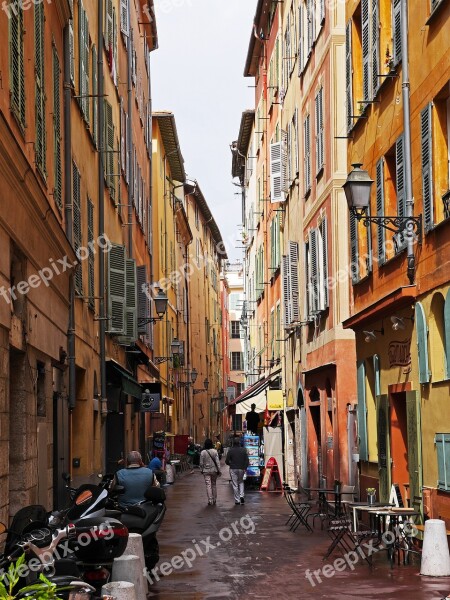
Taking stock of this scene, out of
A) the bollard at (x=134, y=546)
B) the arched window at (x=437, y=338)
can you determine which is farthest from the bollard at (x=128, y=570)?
the arched window at (x=437, y=338)

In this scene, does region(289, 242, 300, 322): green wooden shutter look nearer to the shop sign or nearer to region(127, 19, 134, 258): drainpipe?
region(127, 19, 134, 258): drainpipe

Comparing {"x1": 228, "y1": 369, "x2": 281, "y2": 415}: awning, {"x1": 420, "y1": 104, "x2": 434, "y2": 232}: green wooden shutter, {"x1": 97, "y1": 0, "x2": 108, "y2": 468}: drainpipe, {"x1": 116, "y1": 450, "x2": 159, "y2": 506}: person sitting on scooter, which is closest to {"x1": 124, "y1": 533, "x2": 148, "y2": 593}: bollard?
{"x1": 116, "y1": 450, "x2": 159, "y2": 506}: person sitting on scooter

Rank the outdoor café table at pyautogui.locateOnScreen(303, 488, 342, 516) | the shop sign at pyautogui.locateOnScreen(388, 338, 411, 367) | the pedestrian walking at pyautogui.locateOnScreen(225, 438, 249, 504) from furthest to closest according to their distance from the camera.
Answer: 1. the pedestrian walking at pyautogui.locateOnScreen(225, 438, 249, 504)
2. the outdoor café table at pyautogui.locateOnScreen(303, 488, 342, 516)
3. the shop sign at pyautogui.locateOnScreen(388, 338, 411, 367)

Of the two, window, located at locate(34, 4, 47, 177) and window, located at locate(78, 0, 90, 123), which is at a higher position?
window, located at locate(78, 0, 90, 123)

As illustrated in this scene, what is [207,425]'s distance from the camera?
84.6 m

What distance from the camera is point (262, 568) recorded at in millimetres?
15258

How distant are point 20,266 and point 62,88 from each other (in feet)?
19.2

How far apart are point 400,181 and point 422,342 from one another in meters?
2.58

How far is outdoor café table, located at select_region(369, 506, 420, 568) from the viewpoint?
14945 millimetres

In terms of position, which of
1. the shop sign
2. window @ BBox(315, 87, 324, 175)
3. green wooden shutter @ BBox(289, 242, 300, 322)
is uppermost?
window @ BBox(315, 87, 324, 175)

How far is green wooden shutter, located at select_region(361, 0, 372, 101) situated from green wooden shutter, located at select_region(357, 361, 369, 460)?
5018 millimetres

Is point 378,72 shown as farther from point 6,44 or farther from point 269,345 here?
point 269,345

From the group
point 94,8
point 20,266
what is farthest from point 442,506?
point 94,8

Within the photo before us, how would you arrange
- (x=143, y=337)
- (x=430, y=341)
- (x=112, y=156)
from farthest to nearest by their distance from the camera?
(x=143, y=337) → (x=112, y=156) → (x=430, y=341)
